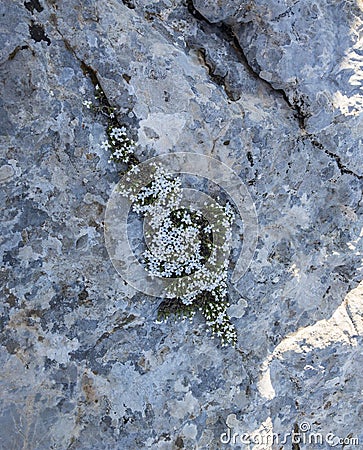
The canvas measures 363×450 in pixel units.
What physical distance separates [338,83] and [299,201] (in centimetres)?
111

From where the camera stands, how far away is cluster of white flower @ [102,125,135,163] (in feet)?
13.5

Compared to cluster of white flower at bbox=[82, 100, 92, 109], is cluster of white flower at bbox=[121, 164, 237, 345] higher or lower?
lower

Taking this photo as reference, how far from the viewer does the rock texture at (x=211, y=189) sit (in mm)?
4047

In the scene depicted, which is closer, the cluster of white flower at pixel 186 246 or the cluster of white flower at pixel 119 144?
the cluster of white flower at pixel 119 144

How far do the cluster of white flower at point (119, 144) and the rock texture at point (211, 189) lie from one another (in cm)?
7

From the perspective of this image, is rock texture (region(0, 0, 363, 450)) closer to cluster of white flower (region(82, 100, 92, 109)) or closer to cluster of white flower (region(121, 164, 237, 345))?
cluster of white flower (region(82, 100, 92, 109))

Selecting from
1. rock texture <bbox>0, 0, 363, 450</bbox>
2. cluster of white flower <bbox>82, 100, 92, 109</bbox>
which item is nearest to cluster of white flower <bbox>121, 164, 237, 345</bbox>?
rock texture <bbox>0, 0, 363, 450</bbox>

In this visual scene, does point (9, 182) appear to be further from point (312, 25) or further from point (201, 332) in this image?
point (312, 25)

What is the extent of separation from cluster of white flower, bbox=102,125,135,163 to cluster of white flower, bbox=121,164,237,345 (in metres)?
0.25

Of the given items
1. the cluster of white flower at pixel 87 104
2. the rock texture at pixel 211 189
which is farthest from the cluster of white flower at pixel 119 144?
the cluster of white flower at pixel 87 104

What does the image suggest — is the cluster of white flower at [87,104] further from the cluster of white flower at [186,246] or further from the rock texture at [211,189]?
the cluster of white flower at [186,246]

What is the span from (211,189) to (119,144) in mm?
901

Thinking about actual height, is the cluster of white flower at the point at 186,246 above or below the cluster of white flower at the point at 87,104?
below

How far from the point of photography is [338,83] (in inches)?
177
